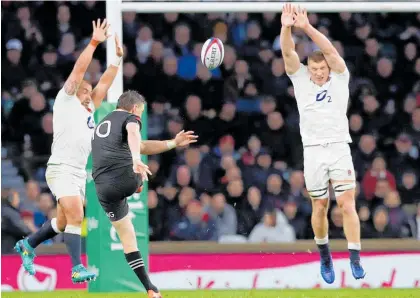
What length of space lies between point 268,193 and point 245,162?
0.74 m

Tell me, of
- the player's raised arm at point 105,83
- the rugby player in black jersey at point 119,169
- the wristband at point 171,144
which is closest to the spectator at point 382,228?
the player's raised arm at point 105,83

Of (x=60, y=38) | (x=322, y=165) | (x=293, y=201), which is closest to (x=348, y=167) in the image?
(x=322, y=165)

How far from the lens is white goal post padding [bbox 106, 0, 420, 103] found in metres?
14.9

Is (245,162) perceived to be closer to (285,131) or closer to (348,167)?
(285,131)

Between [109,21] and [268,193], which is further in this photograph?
[268,193]

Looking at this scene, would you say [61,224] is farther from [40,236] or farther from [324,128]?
[324,128]

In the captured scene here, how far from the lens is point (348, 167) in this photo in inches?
504

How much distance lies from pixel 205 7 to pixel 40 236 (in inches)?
127

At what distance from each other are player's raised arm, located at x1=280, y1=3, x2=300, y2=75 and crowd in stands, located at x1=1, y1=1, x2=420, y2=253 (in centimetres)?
424

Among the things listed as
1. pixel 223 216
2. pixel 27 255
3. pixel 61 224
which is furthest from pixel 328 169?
pixel 223 216

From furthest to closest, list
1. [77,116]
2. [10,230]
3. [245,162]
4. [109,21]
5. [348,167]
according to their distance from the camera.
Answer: [245,162]
[10,230]
[109,21]
[77,116]
[348,167]

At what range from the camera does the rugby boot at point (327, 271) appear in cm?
1308

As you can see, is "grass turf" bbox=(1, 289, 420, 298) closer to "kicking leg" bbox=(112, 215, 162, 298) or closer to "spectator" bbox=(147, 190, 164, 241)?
"kicking leg" bbox=(112, 215, 162, 298)

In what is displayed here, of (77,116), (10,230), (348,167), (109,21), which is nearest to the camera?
(348,167)
